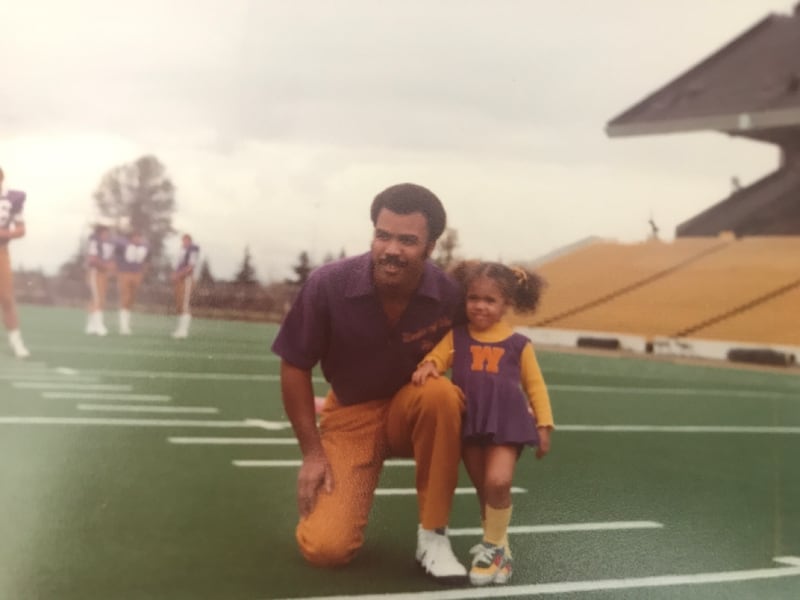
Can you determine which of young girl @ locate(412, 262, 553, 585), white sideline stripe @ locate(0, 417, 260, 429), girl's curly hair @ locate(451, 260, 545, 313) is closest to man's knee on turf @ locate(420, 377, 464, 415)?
young girl @ locate(412, 262, 553, 585)

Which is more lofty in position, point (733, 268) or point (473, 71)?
point (473, 71)

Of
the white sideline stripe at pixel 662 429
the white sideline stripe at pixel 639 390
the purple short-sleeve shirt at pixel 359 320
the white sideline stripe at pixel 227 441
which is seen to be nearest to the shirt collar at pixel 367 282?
the purple short-sleeve shirt at pixel 359 320

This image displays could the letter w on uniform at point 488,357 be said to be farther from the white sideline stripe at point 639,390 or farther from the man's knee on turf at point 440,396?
the white sideline stripe at point 639,390

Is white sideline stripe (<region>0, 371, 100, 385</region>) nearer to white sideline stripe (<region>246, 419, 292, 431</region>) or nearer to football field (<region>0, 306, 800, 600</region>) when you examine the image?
football field (<region>0, 306, 800, 600</region>)

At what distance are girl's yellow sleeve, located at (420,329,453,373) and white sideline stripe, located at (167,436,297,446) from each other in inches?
32.9

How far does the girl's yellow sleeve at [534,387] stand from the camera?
142 centimetres

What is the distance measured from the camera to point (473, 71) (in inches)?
57.7

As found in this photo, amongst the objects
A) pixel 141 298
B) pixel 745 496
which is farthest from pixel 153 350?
pixel 745 496

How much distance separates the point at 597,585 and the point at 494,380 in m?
0.29

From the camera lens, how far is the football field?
4.23 feet

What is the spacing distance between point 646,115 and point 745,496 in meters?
0.72

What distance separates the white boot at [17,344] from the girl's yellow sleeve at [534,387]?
0.75 meters

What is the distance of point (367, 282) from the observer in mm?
1385

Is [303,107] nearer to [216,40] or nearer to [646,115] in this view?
[216,40]
